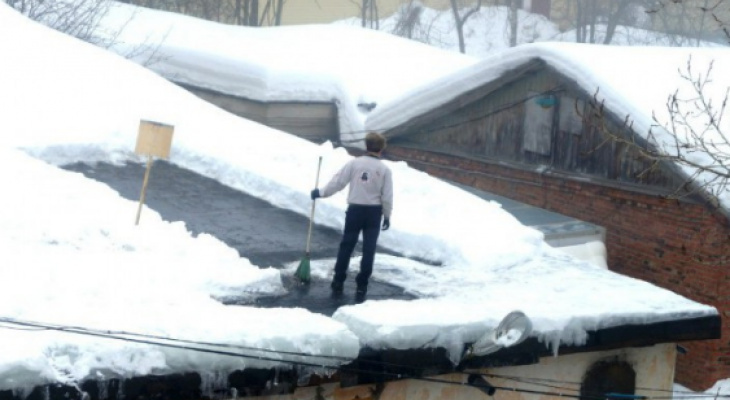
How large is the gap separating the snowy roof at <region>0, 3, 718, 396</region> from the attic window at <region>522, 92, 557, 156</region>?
17.0 feet

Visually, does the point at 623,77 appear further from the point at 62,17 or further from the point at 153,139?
the point at 62,17

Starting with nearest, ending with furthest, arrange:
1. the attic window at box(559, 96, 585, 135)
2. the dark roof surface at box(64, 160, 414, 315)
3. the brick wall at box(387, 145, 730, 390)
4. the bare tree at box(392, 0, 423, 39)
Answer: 1. the dark roof surface at box(64, 160, 414, 315)
2. the brick wall at box(387, 145, 730, 390)
3. the attic window at box(559, 96, 585, 135)
4. the bare tree at box(392, 0, 423, 39)

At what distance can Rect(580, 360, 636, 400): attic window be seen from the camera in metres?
8.20

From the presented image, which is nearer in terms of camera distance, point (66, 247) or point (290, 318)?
point (290, 318)

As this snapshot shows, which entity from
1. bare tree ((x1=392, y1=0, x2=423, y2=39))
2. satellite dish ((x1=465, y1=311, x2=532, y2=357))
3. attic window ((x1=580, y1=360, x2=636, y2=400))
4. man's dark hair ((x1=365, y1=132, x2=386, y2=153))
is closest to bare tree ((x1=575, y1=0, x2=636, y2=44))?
bare tree ((x1=392, y1=0, x2=423, y2=39))

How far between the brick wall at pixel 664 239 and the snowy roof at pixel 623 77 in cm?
72

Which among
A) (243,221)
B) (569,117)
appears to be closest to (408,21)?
(569,117)

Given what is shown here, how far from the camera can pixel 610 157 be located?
49.9ft

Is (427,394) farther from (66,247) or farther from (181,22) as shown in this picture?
(181,22)

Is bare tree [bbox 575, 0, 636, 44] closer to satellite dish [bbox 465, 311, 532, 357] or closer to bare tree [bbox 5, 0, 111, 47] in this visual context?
bare tree [bbox 5, 0, 111, 47]

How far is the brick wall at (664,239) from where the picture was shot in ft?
A: 44.7

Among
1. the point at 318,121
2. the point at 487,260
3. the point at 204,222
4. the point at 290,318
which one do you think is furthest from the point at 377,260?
the point at 318,121

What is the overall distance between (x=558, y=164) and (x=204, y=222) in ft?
26.5

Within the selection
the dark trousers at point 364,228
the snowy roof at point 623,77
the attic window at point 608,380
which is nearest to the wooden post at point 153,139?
the dark trousers at point 364,228
